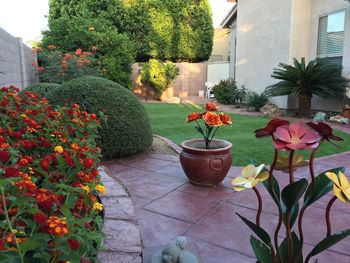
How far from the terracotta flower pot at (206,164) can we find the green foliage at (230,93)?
8.70m

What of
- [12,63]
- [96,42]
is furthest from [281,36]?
[12,63]

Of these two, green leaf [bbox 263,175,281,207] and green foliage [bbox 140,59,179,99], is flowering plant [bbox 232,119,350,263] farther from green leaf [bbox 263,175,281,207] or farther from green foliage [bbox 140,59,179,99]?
green foliage [bbox 140,59,179,99]

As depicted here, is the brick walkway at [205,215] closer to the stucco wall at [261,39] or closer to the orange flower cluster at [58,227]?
the orange flower cluster at [58,227]

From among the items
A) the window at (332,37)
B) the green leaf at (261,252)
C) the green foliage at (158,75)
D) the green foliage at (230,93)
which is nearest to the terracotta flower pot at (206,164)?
the green leaf at (261,252)

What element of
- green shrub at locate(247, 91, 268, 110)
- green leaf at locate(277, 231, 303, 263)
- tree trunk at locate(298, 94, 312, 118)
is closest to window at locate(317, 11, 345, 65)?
tree trunk at locate(298, 94, 312, 118)

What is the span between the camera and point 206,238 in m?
2.70

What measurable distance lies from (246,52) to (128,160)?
8.79m

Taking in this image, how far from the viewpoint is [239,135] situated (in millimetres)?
6938

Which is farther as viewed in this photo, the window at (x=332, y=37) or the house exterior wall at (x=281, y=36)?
the house exterior wall at (x=281, y=36)

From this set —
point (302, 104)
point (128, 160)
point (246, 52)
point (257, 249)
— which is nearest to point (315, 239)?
point (257, 249)

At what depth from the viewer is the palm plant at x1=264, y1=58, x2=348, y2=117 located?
860 cm

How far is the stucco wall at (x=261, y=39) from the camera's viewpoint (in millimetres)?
10195

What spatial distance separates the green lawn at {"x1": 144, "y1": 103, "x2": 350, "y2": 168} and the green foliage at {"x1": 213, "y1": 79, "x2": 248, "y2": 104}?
236cm

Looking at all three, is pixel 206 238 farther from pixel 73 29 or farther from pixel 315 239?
pixel 73 29
